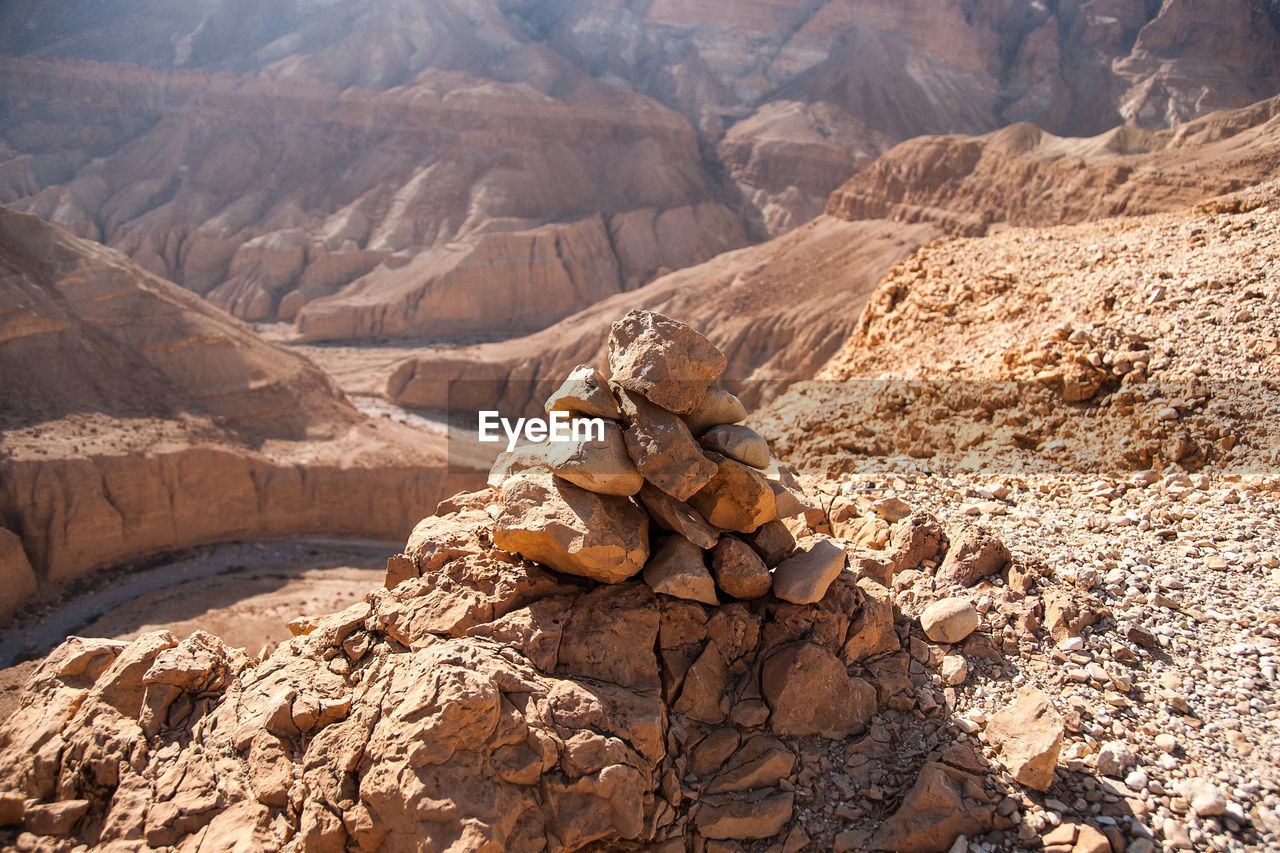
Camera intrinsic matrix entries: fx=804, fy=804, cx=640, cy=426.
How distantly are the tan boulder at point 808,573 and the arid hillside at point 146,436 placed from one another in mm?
17776

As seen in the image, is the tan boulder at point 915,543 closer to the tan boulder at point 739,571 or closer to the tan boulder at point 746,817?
the tan boulder at point 739,571

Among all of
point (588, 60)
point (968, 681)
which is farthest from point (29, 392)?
point (588, 60)

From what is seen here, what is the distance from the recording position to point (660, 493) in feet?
15.6

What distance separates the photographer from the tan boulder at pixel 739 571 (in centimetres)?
466

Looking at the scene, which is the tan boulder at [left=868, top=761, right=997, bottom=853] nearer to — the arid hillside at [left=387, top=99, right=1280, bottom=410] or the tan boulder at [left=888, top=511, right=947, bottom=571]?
the tan boulder at [left=888, top=511, right=947, bottom=571]

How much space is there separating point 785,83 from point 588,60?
1586cm

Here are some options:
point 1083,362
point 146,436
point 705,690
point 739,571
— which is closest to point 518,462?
point 739,571

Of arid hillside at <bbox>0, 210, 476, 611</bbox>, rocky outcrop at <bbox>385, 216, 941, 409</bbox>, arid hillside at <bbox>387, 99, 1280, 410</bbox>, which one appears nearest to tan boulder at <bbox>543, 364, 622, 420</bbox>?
arid hillside at <bbox>0, 210, 476, 611</bbox>

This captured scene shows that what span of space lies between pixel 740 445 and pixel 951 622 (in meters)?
1.63

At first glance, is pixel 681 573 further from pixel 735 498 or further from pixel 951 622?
pixel 951 622

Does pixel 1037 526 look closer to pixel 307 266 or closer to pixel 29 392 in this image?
pixel 29 392

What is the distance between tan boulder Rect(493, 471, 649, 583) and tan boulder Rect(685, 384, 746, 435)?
0.77 metres

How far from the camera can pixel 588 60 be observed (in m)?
64.6

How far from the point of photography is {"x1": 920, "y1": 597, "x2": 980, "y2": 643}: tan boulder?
15.6 ft
